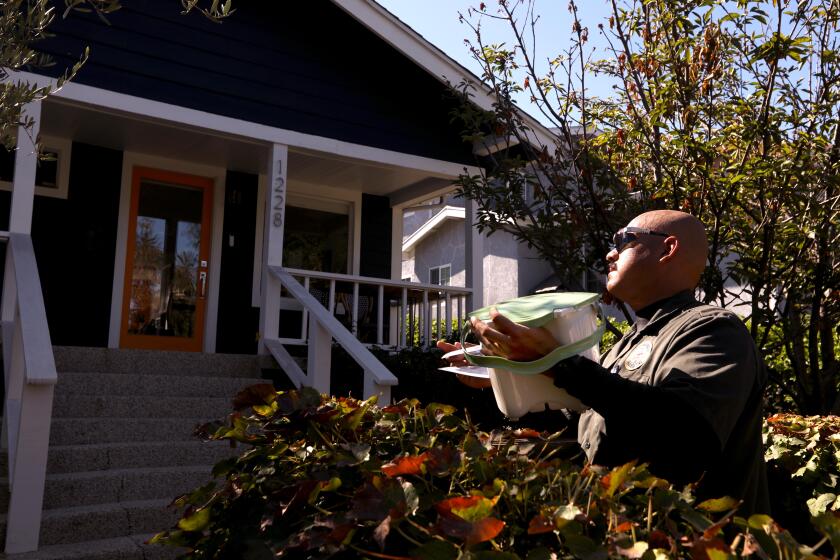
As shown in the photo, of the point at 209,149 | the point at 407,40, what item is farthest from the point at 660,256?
the point at 209,149

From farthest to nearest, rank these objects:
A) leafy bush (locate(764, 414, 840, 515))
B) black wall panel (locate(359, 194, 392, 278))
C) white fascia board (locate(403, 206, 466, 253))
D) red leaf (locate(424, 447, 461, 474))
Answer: white fascia board (locate(403, 206, 466, 253)) < black wall panel (locate(359, 194, 392, 278)) < leafy bush (locate(764, 414, 840, 515)) < red leaf (locate(424, 447, 461, 474))

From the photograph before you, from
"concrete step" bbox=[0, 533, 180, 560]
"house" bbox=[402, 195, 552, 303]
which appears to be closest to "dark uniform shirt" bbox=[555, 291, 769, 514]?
"concrete step" bbox=[0, 533, 180, 560]

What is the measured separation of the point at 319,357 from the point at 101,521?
2332 millimetres

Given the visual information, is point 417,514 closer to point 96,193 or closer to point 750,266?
point 750,266

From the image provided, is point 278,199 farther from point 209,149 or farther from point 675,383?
point 675,383

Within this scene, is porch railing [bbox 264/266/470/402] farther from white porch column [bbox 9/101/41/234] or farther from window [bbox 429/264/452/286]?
window [bbox 429/264/452/286]

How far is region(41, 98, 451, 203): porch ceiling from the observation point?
25.2ft

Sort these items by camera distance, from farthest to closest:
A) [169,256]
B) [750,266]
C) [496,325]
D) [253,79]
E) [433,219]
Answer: [433,219] → [169,256] → [253,79] → [750,266] → [496,325]

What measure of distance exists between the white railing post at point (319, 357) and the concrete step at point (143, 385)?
2.62 ft

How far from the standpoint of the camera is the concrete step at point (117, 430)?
5.35m

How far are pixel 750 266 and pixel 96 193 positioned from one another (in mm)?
6426

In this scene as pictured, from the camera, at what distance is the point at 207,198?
9.13m

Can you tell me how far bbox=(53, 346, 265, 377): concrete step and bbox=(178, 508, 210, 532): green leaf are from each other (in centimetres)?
567

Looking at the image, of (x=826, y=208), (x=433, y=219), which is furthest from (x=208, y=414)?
(x=433, y=219)
